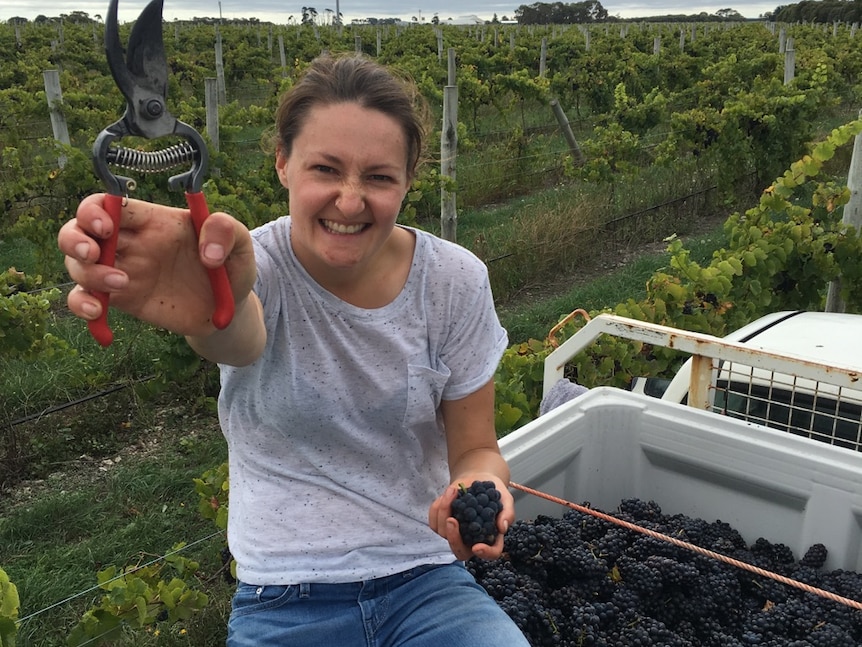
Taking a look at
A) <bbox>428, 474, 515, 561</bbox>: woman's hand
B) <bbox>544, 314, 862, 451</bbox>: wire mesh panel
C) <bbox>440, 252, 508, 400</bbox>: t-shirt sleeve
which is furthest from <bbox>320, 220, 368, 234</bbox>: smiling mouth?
<bbox>544, 314, 862, 451</bbox>: wire mesh panel

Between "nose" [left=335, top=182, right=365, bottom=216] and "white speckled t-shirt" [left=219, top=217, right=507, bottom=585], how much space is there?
188 mm

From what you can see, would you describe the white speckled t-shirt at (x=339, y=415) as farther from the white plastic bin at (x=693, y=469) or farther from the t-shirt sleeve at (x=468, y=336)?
the white plastic bin at (x=693, y=469)

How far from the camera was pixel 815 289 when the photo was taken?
4.33 meters

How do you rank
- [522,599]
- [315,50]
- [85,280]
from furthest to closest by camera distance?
1. [315,50]
2. [522,599]
3. [85,280]

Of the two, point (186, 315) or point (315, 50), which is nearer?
point (186, 315)

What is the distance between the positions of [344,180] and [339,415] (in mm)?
428

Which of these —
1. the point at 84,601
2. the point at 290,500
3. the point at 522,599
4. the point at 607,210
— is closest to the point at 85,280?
the point at 290,500

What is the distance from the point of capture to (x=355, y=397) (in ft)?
5.01

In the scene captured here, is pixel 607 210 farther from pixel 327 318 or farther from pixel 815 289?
pixel 327 318

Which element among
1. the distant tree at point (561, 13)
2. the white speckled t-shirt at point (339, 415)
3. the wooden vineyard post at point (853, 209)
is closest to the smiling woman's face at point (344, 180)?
the white speckled t-shirt at point (339, 415)

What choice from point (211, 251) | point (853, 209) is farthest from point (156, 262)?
point (853, 209)

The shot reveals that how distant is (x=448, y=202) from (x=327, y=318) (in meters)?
4.87

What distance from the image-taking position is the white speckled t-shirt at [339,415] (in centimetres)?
149

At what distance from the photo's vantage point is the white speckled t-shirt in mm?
1492
